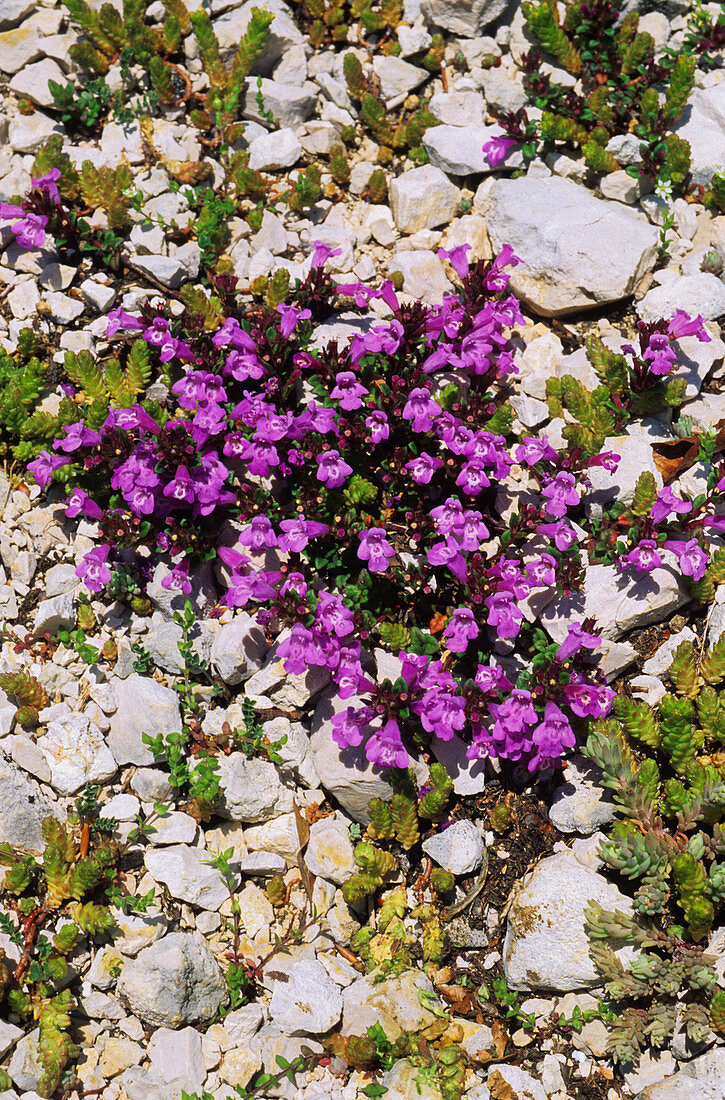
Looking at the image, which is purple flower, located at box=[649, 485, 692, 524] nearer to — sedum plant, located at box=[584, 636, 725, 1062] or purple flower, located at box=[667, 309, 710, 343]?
sedum plant, located at box=[584, 636, 725, 1062]

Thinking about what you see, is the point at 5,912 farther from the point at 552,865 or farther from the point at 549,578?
the point at 549,578

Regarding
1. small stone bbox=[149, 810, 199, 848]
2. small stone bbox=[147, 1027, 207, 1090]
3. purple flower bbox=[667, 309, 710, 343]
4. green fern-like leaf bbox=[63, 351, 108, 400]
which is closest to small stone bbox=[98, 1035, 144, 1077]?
small stone bbox=[147, 1027, 207, 1090]

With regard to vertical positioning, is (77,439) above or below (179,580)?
above

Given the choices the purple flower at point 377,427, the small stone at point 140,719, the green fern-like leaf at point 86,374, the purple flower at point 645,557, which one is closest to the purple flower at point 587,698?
the purple flower at point 645,557

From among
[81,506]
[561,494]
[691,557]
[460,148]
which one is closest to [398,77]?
[460,148]

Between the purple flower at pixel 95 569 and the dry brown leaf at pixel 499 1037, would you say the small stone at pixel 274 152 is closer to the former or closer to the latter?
the purple flower at pixel 95 569

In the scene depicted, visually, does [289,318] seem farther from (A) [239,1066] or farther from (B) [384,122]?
(A) [239,1066]
